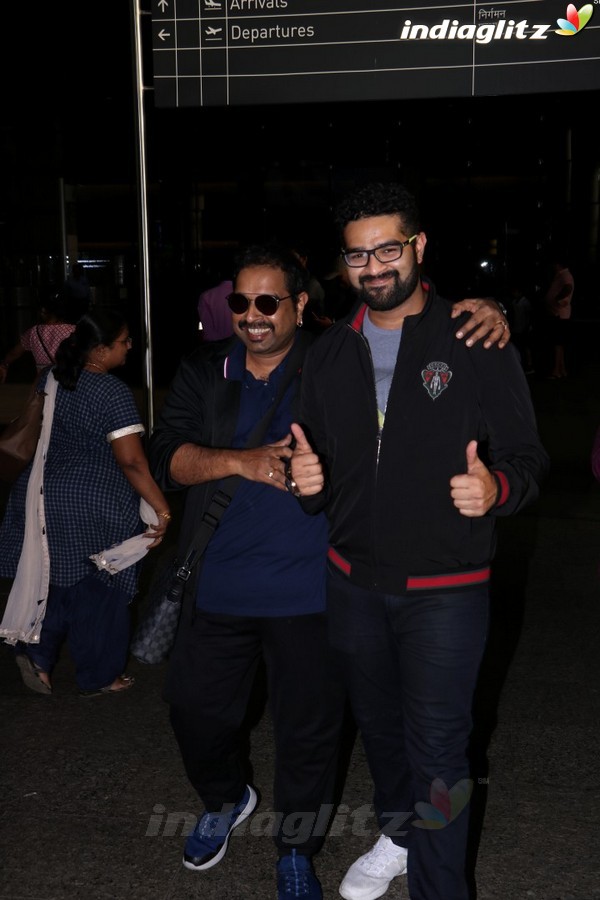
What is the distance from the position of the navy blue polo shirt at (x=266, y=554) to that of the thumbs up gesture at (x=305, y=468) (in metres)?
0.33

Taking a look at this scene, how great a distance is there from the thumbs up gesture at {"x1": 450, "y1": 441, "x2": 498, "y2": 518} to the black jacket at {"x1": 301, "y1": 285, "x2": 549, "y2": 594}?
145 millimetres

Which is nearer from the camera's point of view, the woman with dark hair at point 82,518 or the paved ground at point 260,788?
the paved ground at point 260,788

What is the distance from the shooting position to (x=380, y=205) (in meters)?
2.99

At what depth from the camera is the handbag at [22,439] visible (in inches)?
182

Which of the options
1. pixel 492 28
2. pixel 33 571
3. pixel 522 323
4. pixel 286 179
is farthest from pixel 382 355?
pixel 286 179

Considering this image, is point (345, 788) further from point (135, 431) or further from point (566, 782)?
point (135, 431)

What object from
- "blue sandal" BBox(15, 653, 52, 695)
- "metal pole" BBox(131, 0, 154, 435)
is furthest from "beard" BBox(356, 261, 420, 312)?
"metal pole" BBox(131, 0, 154, 435)

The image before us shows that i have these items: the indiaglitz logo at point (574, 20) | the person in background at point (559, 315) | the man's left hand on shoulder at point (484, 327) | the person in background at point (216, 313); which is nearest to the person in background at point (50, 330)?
the person in background at point (216, 313)

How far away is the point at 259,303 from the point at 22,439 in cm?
179

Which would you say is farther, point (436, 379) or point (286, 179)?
point (286, 179)

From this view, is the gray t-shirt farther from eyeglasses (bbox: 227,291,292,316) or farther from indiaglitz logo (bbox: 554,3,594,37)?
indiaglitz logo (bbox: 554,3,594,37)

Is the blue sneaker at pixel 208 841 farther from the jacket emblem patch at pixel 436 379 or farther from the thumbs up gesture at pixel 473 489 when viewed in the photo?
the jacket emblem patch at pixel 436 379

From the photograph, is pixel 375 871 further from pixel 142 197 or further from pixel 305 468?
pixel 142 197

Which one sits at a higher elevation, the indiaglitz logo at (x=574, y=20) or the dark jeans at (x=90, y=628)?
the indiaglitz logo at (x=574, y=20)
